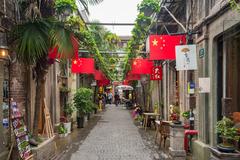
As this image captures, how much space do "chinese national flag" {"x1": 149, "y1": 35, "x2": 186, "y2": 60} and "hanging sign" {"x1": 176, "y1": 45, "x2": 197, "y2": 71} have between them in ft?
7.04

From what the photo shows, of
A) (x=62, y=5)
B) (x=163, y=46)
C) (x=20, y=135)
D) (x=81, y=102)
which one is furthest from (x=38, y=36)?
(x=81, y=102)

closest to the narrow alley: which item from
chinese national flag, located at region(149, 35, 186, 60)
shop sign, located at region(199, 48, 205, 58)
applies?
chinese national flag, located at region(149, 35, 186, 60)

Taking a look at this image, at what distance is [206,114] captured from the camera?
921 cm

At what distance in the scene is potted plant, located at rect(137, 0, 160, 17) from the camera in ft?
43.3

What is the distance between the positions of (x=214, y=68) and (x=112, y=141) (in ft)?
21.1

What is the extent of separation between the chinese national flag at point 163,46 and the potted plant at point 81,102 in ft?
27.4

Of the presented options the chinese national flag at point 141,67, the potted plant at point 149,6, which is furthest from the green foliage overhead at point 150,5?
the chinese national flag at point 141,67

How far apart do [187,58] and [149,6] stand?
4.88 meters

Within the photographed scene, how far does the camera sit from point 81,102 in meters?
19.2

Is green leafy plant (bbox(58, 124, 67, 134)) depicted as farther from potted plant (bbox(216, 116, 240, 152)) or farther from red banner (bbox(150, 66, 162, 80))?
potted plant (bbox(216, 116, 240, 152))

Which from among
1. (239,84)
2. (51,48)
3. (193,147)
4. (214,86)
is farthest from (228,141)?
(51,48)

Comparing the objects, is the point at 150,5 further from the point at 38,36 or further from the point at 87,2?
the point at 38,36

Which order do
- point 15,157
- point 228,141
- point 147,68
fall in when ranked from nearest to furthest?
point 228,141 → point 15,157 → point 147,68

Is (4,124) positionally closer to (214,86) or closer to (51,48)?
(51,48)
